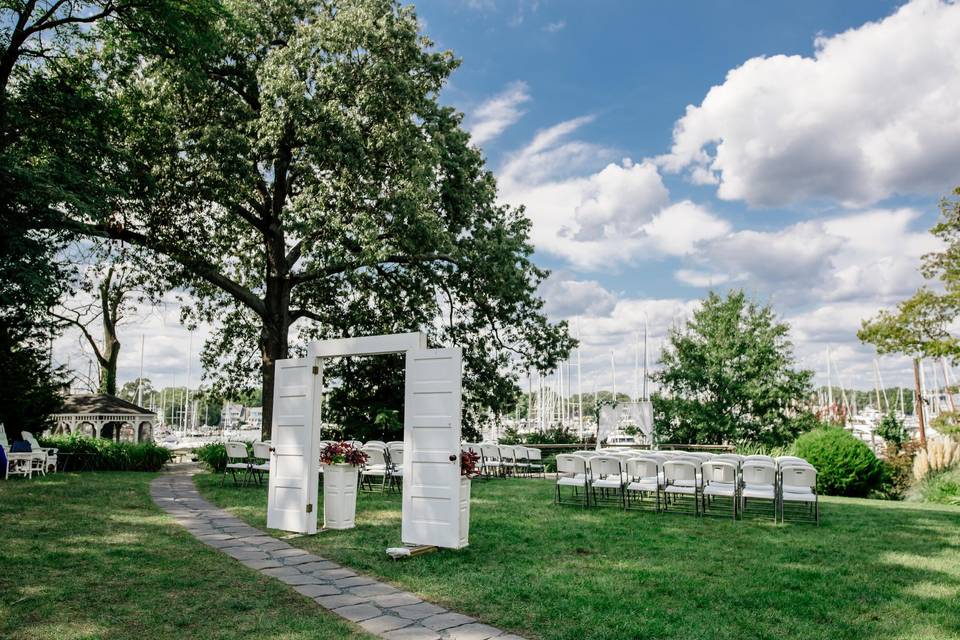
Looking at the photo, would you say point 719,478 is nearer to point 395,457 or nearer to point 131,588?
point 395,457

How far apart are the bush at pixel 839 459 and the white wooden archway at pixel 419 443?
30.7 ft

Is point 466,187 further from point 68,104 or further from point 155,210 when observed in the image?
point 68,104

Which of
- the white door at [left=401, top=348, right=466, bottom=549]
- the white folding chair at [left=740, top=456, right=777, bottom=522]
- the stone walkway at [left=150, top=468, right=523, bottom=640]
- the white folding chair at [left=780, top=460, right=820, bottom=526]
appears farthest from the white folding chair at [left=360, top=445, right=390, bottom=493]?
the white folding chair at [left=780, top=460, right=820, bottom=526]

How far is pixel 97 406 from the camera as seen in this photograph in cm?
2075

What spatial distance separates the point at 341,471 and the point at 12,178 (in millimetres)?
7263

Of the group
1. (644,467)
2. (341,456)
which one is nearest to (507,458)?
(644,467)

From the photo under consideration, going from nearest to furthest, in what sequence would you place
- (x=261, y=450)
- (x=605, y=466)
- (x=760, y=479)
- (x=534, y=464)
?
(x=760, y=479)
(x=605, y=466)
(x=261, y=450)
(x=534, y=464)

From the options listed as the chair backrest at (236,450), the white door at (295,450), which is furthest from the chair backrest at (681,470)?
the chair backrest at (236,450)

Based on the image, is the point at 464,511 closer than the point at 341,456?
Yes

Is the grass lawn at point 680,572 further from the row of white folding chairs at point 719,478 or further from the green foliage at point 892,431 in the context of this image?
the green foliage at point 892,431

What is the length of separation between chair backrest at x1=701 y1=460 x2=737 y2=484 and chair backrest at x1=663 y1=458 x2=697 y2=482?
26cm

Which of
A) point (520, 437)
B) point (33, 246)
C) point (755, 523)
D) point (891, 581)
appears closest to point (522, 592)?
point (891, 581)

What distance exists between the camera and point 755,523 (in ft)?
29.8

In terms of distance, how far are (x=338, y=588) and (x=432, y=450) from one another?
206 centimetres
